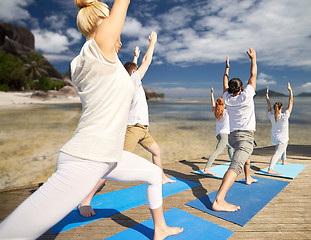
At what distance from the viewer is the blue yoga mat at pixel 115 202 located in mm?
2857

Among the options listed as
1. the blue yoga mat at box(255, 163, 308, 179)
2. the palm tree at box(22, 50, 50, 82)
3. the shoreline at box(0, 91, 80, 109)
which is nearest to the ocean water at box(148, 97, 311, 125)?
the blue yoga mat at box(255, 163, 308, 179)

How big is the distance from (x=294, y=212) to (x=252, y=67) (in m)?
2.20

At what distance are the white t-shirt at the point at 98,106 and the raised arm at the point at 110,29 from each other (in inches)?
3.3

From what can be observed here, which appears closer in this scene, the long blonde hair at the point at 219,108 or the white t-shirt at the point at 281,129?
the long blonde hair at the point at 219,108

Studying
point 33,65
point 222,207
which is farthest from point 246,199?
point 33,65

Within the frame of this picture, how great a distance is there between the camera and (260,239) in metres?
2.44

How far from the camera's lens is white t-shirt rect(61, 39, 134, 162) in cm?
148

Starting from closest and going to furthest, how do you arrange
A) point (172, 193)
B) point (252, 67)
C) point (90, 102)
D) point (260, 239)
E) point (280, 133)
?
point (90, 102)
point (260, 239)
point (252, 67)
point (172, 193)
point (280, 133)

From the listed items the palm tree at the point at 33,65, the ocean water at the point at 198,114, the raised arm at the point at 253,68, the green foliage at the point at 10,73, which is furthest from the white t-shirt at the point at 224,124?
the palm tree at the point at 33,65

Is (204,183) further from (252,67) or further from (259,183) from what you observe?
(252,67)

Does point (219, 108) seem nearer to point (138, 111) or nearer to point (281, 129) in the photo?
point (281, 129)

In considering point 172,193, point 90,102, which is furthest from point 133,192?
point 90,102

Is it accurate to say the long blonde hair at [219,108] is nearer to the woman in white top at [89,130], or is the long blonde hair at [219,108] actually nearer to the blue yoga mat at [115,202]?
the blue yoga mat at [115,202]

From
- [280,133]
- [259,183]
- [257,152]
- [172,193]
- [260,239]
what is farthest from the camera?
[257,152]
